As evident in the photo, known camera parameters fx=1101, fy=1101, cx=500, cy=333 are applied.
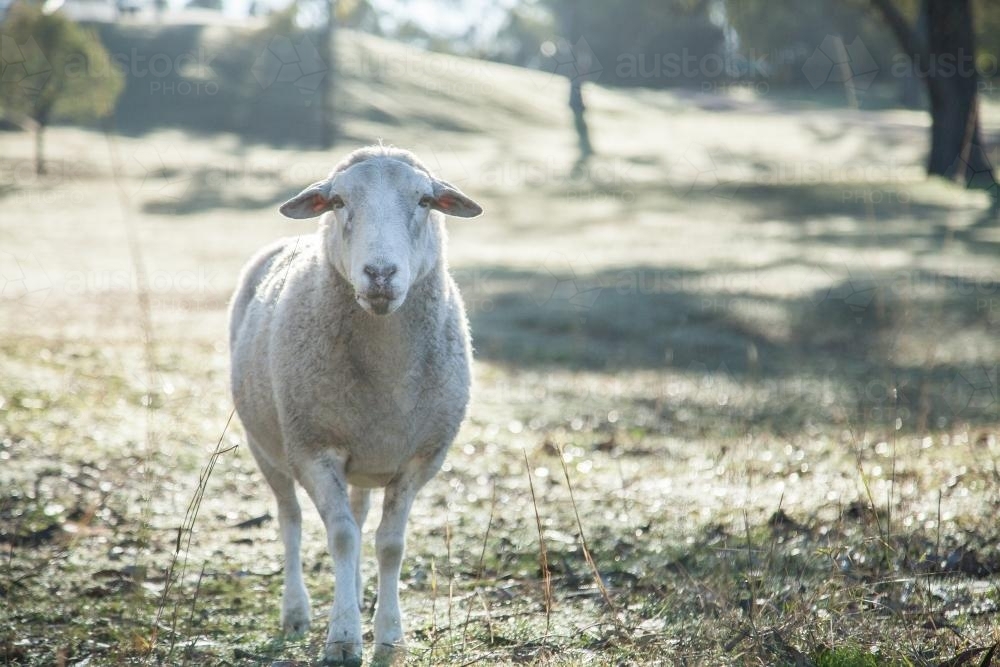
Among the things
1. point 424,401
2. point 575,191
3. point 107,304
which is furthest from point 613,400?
point 575,191

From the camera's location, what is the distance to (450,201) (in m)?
5.07

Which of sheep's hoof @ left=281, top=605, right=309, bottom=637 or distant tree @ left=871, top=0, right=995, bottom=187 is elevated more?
distant tree @ left=871, top=0, right=995, bottom=187

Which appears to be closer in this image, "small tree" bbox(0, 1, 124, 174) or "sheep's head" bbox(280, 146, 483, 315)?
"sheep's head" bbox(280, 146, 483, 315)

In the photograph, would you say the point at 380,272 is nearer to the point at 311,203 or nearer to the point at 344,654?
the point at 311,203

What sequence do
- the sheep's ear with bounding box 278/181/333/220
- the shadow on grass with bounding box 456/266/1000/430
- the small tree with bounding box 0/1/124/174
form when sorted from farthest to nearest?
the small tree with bounding box 0/1/124/174 → the shadow on grass with bounding box 456/266/1000/430 → the sheep's ear with bounding box 278/181/333/220

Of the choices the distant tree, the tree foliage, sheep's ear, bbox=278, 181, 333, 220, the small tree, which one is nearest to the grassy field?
sheep's ear, bbox=278, 181, 333, 220

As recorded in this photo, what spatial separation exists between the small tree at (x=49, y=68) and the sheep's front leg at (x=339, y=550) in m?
31.1

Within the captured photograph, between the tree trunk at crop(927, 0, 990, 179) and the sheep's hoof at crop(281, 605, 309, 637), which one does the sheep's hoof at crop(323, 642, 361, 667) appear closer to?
the sheep's hoof at crop(281, 605, 309, 637)

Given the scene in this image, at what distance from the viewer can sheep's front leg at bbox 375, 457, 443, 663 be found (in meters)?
4.77

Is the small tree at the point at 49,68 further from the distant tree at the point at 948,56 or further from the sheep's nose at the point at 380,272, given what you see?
Result: the sheep's nose at the point at 380,272

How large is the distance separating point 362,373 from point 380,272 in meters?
0.78

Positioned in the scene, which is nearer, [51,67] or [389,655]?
[389,655]

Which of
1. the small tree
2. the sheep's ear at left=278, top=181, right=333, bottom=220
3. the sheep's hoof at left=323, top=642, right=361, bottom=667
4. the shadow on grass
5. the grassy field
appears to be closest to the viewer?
the sheep's hoof at left=323, top=642, right=361, bottom=667

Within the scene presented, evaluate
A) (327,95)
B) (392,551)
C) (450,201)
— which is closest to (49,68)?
(327,95)
